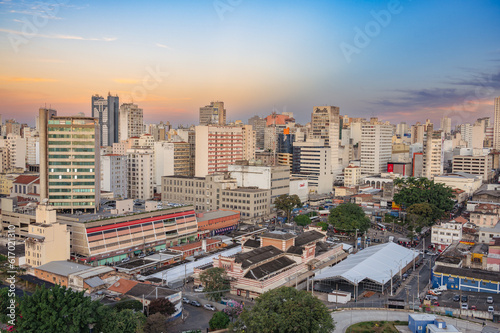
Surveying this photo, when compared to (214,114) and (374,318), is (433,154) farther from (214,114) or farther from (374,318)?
(374,318)

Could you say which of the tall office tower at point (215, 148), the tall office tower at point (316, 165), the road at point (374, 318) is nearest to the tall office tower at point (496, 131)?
the tall office tower at point (316, 165)

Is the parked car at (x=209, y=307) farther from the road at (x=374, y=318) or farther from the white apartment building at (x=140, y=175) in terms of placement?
the white apartment building at (x=140, y=175)

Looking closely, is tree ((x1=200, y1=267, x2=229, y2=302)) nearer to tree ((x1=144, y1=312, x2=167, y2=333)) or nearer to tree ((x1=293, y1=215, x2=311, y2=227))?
tree ((x1=144, y1=312, x2=167, y2=333))

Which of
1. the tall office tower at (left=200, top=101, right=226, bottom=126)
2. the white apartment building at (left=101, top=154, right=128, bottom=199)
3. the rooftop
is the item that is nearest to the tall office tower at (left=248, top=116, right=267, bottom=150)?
the tall office tower at (left=200, top=101, right=226, bottom=126)

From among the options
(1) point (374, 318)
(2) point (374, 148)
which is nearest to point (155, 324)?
(1) point (374, 318)

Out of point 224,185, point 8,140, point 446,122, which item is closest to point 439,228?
point 224,185

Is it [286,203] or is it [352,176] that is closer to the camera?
[286,203]
